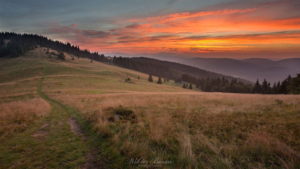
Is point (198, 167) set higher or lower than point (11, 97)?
higher

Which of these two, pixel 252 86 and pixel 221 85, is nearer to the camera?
pixel 252 86

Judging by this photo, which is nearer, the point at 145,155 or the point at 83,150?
the point at 145,155

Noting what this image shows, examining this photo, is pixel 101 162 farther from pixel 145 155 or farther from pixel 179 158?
pixel 179 158

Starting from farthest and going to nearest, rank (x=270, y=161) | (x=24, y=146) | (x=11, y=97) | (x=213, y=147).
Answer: (x=11, y=97) < (x=24, y=146) < (x=213, y=147) < (x=270, y=161)

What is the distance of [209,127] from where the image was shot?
6434 mm

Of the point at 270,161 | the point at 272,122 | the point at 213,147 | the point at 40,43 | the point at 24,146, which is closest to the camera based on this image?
the point at 270,161

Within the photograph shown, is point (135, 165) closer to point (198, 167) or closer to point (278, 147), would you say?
point (198, 167)

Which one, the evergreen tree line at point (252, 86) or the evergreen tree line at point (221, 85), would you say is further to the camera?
the evergreen tree line at point (221, 85)

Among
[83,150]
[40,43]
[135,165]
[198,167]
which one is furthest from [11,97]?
[40,43]

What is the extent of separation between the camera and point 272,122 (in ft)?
22.0

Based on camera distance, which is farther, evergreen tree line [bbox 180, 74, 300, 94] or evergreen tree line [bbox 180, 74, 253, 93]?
evergreen tree line [bbox 180, 74, 253, 93]

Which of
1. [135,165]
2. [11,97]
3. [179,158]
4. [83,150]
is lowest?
[11,97]

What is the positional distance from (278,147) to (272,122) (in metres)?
3.41

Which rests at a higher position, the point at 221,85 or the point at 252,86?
the point at 252,86
